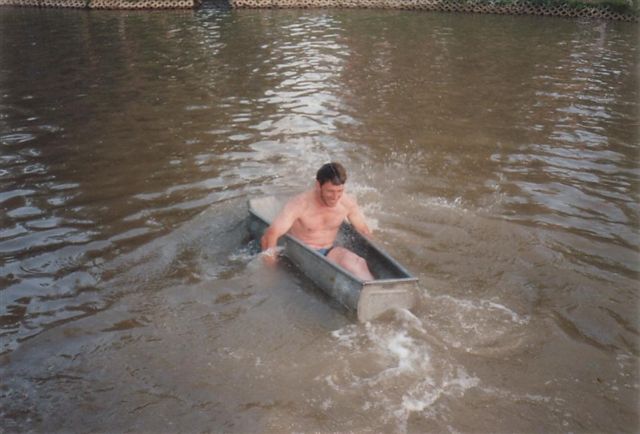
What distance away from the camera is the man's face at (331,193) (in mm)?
5254

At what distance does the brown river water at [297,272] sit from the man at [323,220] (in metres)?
0.41

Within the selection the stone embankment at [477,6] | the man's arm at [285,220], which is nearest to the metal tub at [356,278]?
the man's arm at [285,220]

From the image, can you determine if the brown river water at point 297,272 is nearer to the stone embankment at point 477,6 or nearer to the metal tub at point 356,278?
the metal tub at point 356,278

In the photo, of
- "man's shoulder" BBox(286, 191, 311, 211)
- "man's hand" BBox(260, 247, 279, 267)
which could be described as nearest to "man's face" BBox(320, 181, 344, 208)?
"man's shoulder" BBox(286, 191, 311, 211)

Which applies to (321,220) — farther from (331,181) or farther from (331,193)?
(331,181)

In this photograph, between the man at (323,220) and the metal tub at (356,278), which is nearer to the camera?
the metal tub at (356,278)

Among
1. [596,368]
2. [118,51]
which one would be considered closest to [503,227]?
[596,368]

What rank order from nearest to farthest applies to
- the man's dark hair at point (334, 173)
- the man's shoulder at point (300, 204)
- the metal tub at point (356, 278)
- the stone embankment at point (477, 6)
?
the metal tub at point (356, 278), the man's dark hair at point (334, 173), the man's shoulder at point (300, 204), the stone embankment at point (477, 6)

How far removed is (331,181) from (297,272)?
1.18 m

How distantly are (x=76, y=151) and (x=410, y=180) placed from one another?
5.78m

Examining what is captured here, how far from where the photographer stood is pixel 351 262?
17.5 ft

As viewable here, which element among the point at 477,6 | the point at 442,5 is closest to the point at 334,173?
the point at 477,6

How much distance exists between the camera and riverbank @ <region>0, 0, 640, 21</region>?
23.1 meters

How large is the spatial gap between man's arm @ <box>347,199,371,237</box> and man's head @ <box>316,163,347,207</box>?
40cm
